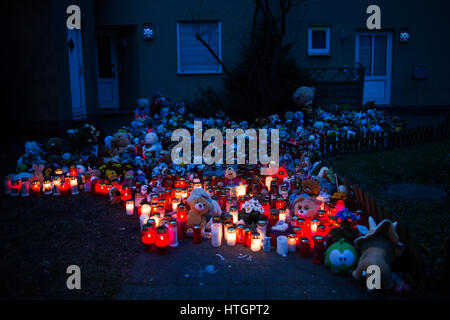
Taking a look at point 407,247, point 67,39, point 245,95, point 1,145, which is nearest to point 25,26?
point 67,39

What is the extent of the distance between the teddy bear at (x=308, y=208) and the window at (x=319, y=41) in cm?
921

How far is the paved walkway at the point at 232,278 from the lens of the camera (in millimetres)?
2895

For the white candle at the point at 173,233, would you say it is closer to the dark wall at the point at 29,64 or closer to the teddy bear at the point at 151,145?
the teddy bear at the point at 151,145

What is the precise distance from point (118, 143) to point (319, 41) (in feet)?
27.2

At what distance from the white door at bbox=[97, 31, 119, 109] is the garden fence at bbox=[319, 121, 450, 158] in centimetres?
829

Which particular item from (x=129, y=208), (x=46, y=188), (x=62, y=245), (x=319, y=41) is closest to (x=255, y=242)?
(x=129, y=208)

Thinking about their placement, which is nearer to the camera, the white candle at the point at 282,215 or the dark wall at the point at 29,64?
the white candle at the point at 282,215

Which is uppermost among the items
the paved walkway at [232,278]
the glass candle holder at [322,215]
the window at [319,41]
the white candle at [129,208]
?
the window at [319,41]

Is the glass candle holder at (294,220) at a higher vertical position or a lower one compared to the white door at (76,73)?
lower

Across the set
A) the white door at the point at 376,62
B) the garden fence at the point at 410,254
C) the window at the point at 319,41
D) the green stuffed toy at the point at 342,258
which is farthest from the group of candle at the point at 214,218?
the white door at the point at 376,62

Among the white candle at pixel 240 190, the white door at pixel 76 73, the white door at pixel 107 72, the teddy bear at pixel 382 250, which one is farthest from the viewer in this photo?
the white door at pixel 107 72

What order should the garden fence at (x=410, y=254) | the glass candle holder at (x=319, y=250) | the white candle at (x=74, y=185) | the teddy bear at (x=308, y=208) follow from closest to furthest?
the garden fence at (x=410, y=254), the glass candle holder at (x=319, y=250), the teddy bear at (x=308, y=208), the white candle at (x=74, y=185)

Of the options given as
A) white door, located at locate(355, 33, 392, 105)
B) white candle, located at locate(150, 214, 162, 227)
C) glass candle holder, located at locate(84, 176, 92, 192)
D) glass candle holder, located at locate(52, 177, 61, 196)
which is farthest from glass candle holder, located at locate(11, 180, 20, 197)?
white door, located at locate(355, 33, 392, 105)
